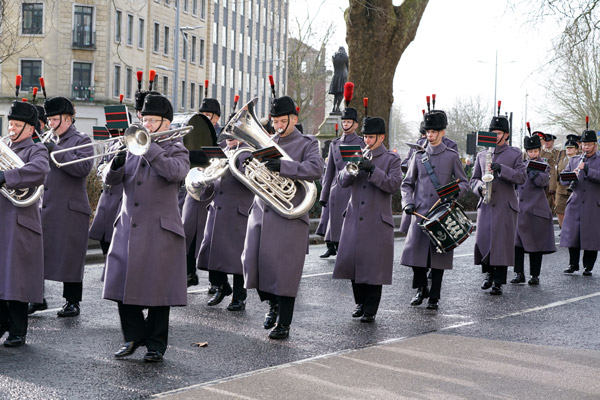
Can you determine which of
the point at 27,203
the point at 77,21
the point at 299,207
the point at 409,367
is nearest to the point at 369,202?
the point at 299,207

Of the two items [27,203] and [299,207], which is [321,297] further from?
[27,203]

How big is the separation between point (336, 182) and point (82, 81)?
4552 centimetres

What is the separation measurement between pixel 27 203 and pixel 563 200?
50.7 ft

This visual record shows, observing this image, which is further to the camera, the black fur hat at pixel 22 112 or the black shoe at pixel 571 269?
the black shoe at pixel 571 269

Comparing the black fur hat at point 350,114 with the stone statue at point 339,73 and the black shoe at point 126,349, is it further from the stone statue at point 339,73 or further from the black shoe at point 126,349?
the stone statue at point 339,73

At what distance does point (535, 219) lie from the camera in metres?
13.8

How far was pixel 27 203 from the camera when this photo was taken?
794 cm

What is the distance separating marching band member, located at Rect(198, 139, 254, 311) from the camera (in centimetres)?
1039

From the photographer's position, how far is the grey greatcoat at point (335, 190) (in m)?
14.0

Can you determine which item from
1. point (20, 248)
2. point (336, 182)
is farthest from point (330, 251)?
point (20, 248)

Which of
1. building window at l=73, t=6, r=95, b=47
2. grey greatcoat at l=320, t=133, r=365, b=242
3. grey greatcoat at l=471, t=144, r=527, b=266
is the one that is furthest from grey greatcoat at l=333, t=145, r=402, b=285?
building window at l=73, t=6, r=95, b=47

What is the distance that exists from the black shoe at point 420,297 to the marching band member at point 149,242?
392 cm

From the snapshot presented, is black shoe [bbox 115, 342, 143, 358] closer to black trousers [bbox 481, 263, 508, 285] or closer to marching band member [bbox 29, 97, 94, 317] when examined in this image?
marching band member [bbox 29, 97, 94, 317]

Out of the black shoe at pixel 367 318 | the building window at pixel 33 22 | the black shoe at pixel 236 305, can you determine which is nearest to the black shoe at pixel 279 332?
the black shoe at pixel 367 318
